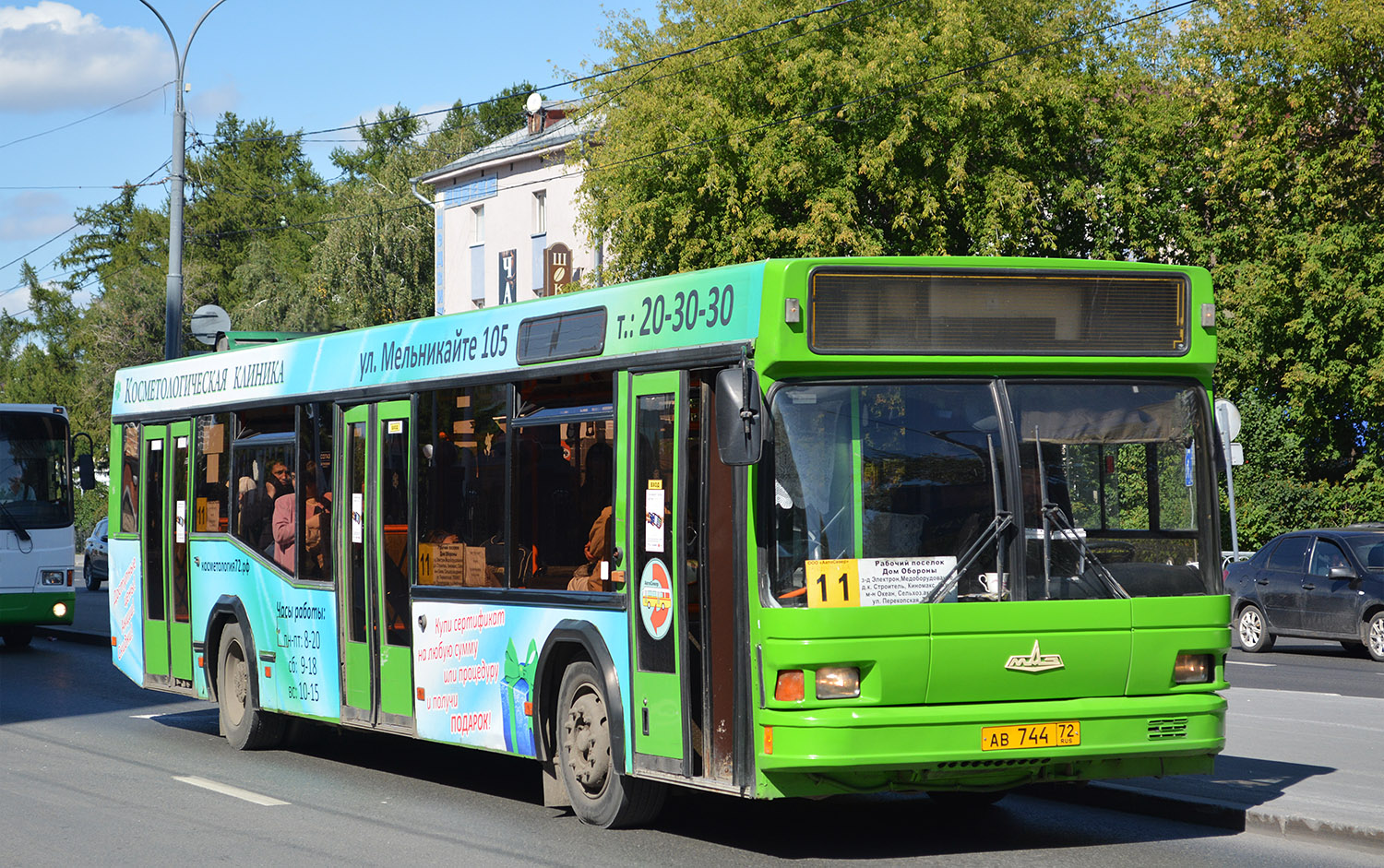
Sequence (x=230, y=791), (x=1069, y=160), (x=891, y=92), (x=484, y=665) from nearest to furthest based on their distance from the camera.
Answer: (x=484, y=665) → (x=230, y=791) → (x=891, y=92) → (x=1069, y=160)

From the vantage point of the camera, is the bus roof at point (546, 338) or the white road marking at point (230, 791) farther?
the white road marking at point (230, 791)

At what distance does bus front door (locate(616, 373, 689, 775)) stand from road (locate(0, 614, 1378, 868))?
22.8 inches

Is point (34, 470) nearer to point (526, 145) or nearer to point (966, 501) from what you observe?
point (966, 501)

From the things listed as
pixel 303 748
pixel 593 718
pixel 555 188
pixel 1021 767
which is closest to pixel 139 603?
pixel 303 748

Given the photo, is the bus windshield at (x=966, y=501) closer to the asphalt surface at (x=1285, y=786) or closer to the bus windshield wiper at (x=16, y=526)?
the asphalt surface at (x=1285, y=786)

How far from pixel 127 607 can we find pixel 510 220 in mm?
44474

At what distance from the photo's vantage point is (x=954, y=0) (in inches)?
1350

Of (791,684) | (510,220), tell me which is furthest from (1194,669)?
(510,220)

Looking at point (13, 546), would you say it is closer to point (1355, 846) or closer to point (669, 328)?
point (669, 328)

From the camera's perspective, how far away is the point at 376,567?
38.1ft

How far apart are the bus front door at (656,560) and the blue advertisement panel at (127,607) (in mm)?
7955

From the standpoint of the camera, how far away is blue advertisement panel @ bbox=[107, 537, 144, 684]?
1551 centimetres

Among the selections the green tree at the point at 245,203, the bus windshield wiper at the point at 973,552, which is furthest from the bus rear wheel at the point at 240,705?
the green tree at the point at 245,203

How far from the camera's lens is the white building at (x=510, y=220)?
5616 centimetres
